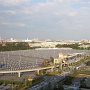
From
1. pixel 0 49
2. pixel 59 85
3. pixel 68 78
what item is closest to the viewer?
pixel 59 85

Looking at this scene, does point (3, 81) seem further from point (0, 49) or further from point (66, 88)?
point (0, 49)

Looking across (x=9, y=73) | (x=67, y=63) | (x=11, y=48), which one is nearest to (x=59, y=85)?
(x=9, y=73)

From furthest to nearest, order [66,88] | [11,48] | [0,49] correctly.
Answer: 1. [11,48]
2. [0,49]
3. [66,88]

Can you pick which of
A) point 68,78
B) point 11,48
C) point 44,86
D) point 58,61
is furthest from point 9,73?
point 11,48

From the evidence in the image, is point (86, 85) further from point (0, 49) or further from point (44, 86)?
point (0, 49)

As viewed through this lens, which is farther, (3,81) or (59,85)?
(3,81)

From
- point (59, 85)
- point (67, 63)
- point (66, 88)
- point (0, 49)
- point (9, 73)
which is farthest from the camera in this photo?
point (0, 49)

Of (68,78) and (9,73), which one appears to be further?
(9,73)

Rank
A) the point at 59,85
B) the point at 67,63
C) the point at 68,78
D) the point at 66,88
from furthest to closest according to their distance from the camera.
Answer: the point at 67,63 → the point at 68,78 → the point at 59,85 → the point at 66,88
